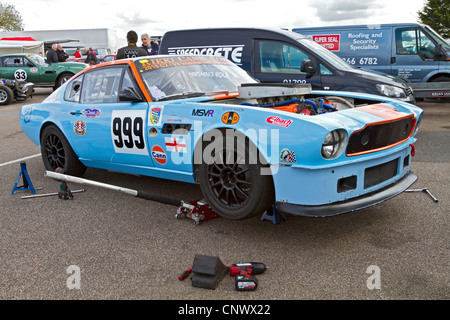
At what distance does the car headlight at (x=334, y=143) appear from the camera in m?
3.05

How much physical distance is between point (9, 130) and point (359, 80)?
6.88 m

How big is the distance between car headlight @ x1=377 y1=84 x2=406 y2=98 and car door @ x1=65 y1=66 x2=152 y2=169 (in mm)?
4323

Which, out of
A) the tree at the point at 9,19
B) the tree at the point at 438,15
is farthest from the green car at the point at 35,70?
the tree at the point at 9,19

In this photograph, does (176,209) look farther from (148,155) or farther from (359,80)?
(359,80)

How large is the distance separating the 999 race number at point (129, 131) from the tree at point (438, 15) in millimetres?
46626

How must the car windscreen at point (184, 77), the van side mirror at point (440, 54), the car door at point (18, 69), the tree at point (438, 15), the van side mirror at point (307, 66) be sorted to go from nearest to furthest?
the car windscreen at point (184, 77) < the van side mirror at point (307, 66) < the van side mirror at point (440, 54) < the car door at point (18, 69) < the tree at point (438, 15)

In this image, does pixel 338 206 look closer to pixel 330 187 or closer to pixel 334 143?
pixel 330 187

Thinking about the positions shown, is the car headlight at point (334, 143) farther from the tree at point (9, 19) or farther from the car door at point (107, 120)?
the tree at point (9, 19)

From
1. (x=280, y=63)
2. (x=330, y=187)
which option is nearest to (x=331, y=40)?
(x=280, y=63)

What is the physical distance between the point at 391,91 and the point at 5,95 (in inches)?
463

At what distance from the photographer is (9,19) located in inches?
2520

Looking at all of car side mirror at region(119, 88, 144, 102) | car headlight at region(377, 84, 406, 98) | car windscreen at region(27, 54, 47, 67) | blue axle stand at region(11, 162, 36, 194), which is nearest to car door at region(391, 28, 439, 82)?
car headlight at region(377, 84, 406, 98)

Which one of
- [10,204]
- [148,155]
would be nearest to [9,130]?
[10,204]
